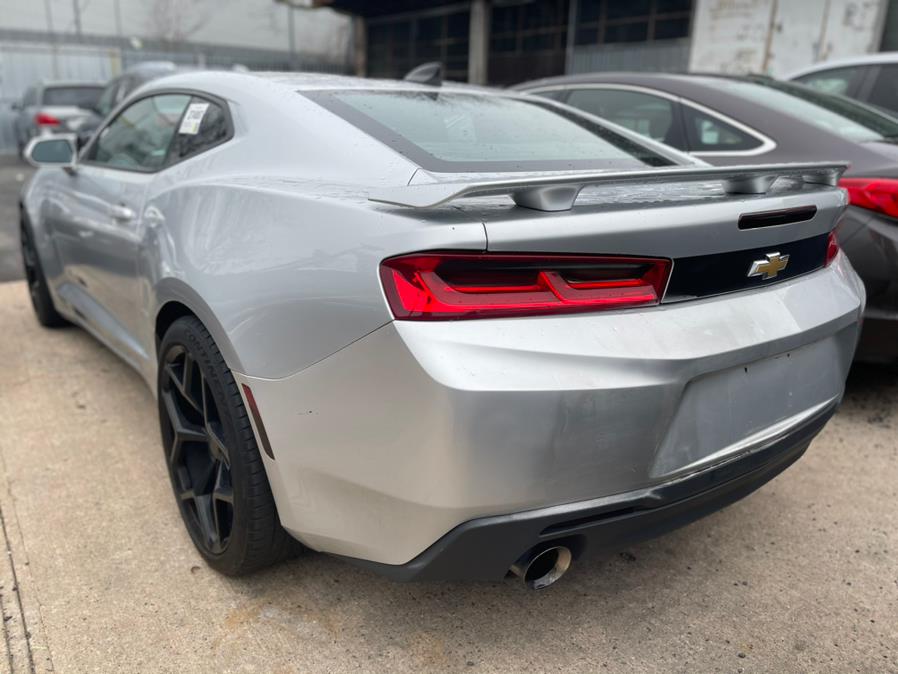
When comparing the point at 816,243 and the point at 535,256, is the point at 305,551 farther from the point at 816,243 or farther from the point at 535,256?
the point at 816,243

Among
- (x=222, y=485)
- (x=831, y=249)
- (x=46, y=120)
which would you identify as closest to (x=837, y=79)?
(x=831, y=249)

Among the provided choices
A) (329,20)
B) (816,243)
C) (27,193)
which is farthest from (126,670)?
(329,20)

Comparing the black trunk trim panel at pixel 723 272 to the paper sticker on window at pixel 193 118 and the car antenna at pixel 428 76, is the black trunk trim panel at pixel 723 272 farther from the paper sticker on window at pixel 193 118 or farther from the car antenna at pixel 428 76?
the paper sticker on window at pixel 193 118

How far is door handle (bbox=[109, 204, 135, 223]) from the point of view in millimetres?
2562

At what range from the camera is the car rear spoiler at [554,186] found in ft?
4.40

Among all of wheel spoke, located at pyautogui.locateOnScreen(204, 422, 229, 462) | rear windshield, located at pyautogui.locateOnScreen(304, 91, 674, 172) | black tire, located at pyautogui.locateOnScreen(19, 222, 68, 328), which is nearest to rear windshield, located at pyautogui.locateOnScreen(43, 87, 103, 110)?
black tire, located at pyautogui.locateOnScreen(19, 222, 68, 328)

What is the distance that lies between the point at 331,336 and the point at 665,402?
0.70 metres

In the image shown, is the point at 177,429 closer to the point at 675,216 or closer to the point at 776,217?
the point at 675,216

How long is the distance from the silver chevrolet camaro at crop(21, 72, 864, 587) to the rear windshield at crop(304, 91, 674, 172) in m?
0.02

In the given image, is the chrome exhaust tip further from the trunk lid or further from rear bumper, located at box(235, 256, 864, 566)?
the trunk lid

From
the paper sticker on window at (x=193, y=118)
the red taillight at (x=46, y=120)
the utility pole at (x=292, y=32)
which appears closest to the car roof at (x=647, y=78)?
the paper sticker on window at (x=193, y=118)

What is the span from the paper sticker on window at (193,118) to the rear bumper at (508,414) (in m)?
1.15

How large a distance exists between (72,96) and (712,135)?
12791mm

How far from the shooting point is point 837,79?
5395 mm
